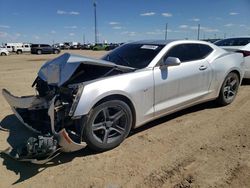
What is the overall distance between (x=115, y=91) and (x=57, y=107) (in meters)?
0.82

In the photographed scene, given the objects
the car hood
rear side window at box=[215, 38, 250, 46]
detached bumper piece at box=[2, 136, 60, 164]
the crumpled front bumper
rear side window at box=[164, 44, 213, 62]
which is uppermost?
rear side window at box=[215, 38, 250, 46]

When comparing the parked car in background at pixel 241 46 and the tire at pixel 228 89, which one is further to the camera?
the parked car in background at pixel 241 46

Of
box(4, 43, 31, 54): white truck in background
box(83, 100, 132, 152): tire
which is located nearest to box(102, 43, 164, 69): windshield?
box(83, 100, 132, 152): tire

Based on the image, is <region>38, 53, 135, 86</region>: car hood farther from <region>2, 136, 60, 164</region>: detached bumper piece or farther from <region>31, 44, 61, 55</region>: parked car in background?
<region>31, 44, 61, 55</region>: parked car in background

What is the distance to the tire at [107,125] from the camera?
3586mm

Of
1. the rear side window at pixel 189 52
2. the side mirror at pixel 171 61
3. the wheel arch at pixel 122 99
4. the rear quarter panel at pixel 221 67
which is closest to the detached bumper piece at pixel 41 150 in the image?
the wheel arch at pixel 122 99

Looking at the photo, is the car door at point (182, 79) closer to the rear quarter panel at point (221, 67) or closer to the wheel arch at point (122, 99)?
the rear quarter panel at point (221, 67)

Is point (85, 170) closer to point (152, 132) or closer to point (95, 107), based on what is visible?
point (95, 107)

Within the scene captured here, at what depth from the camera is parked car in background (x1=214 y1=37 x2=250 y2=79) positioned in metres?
7.61

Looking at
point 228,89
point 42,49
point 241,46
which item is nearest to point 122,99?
point 228,89

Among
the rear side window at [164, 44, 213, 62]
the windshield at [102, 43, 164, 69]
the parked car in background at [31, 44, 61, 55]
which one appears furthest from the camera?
the parked car in background at [31, 44, 61, 55]

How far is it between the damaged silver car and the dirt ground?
295 millimetres

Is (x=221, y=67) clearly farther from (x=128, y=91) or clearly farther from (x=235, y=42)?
(x=235, y=42)

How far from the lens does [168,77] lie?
4.43 meters
